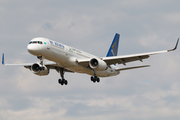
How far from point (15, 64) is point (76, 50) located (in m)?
12.1

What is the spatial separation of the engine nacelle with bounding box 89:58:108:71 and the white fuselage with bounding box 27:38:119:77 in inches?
63.2

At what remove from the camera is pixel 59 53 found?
43.8 meters

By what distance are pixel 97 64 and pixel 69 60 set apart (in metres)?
3.69

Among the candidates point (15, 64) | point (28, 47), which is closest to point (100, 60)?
point (28, 47)

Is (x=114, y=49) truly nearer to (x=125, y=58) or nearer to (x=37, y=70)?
(x=125, y=58)

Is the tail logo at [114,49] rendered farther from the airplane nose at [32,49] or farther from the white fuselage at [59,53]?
the airplane nose at [32,49]

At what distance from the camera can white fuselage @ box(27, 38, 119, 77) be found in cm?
4203

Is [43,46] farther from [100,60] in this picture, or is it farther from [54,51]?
[100,60]

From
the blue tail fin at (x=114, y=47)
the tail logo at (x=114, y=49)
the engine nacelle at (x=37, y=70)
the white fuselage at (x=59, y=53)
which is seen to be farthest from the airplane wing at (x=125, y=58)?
the tail logo at (x=114, y=49)

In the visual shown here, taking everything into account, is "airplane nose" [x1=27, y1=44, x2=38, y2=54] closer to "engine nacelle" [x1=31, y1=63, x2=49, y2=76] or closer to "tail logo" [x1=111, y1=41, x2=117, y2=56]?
"engine nacelle" [x1=31, y1=63, x2=49, y2=76]

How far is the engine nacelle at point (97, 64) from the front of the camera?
45.8 m

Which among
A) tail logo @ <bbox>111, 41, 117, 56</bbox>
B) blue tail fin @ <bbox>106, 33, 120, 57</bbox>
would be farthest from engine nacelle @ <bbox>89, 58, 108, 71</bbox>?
tail logo @ <bbox>111, 41, 117, 56</bbox>

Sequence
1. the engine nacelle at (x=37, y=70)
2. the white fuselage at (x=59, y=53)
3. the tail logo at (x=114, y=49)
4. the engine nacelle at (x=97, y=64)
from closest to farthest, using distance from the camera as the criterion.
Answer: the white fuselage at (x=59, y=53), the engine nacelle at (x=97, y=64), the engine nacelle at (x=37, y=70), the tail logo at (x=114, y=49)

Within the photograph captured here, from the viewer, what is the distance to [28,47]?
41.9 meters
